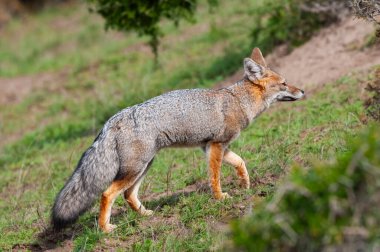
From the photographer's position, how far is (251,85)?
342 inches

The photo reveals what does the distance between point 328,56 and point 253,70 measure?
14.6 ft

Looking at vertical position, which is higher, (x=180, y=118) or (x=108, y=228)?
(x=180, y=118)

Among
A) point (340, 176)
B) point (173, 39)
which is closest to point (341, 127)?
point (340, 176)

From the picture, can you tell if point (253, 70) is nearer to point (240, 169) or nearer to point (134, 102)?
point (240, 169)

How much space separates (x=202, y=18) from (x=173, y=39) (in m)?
1.31

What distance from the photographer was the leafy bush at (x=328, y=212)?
4781mm

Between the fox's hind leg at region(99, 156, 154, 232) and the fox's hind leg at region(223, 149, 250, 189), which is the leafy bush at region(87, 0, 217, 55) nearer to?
the fox's hind leg at region(223, 149, 250, 189)

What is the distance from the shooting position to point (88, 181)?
7.58 meters

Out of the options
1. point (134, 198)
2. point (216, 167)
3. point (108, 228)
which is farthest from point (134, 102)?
point (108, 228)

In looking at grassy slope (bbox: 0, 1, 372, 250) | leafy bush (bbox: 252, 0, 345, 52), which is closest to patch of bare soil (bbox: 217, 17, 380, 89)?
leafy bush (bbox: 252, 0, 345, 52)

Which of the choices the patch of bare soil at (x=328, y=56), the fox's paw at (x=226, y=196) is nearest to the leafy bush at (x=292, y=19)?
the patch of bare soil at (x=328, y=56)

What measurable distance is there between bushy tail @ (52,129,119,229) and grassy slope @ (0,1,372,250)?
1.03 ft

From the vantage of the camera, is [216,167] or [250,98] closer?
[216,167]

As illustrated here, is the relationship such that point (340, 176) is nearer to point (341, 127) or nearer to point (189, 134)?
point (189, 134)
